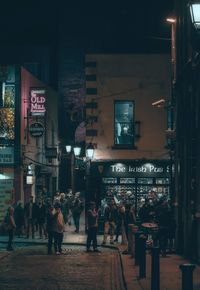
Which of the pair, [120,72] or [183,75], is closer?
[183,75]

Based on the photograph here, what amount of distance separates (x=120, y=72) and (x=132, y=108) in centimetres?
182

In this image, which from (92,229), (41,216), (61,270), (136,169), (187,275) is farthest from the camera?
(136,169)

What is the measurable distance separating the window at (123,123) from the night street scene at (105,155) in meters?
0.05

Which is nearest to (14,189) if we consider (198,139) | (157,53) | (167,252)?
(157,53)

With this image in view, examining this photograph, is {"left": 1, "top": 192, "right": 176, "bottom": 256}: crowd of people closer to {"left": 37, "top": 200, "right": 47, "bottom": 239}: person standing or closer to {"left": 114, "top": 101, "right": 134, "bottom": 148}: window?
{"left": 37, "top": 200, "right": 47, "bottom": 239}: person standing

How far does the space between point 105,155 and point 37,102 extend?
4099mm

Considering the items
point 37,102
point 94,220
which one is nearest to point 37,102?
point 37,102

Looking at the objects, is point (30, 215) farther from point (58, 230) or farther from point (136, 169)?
point (58, 230)

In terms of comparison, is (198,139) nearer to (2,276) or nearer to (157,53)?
(2,276)

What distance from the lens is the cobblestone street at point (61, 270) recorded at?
1680 cm

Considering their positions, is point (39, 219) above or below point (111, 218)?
below

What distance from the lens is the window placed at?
1401 inches

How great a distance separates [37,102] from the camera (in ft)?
114

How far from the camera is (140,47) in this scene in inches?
1591
